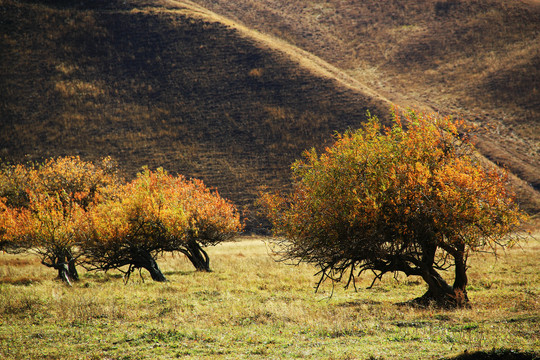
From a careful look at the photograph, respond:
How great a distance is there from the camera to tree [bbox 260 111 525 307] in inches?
587

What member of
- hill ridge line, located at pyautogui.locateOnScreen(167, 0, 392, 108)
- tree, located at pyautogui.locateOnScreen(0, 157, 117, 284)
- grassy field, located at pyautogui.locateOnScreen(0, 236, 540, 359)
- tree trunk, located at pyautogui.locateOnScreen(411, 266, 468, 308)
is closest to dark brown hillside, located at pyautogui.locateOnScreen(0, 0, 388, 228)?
hill ridge line, located at pyautogui.locateOnScreen(167, 0, 392, 108)

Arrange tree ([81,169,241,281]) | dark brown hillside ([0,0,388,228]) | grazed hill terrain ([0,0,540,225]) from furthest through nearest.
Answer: dark brown hillside ([0,0,388,228]), grazed hill terrain ([0,0,540,225]), tree ([81,169,241,281])

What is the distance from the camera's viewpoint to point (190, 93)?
324ft

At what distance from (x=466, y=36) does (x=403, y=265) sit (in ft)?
399

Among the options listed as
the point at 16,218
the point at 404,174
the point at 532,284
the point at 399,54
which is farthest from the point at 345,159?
the point at 399,54

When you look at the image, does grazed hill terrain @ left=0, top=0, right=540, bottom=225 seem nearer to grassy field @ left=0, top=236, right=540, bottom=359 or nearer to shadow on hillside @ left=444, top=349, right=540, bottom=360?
grassy field @ left=0, top=236, right=540, bottom=359

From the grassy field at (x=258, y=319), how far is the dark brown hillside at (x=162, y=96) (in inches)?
2006

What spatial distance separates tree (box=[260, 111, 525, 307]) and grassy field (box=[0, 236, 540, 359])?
2.11 metres

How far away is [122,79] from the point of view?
103125mm

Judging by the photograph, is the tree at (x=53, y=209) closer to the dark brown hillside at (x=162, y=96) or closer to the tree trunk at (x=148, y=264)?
the tree trunk at (x=148, y=264)

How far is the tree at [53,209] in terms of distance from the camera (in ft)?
88.1

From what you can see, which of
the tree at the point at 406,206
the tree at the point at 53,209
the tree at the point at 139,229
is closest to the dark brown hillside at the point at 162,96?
the tree at the point at 53,209

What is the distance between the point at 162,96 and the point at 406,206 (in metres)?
92.0

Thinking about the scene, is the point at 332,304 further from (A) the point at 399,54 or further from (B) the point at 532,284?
(A) the point at 399,54
